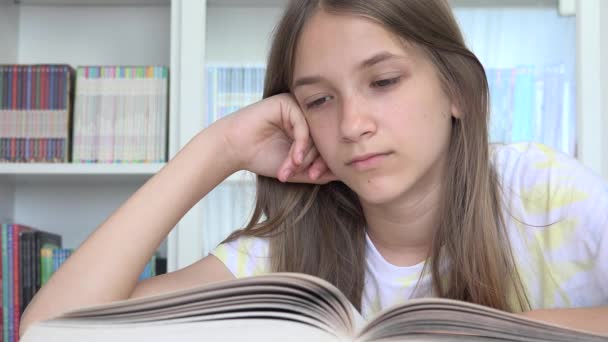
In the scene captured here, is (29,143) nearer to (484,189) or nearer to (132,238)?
(132,238)

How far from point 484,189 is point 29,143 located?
1.26 m

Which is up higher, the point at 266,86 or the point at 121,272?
the point at 266,86

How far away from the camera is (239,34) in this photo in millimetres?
1797

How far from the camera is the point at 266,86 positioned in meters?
1.18

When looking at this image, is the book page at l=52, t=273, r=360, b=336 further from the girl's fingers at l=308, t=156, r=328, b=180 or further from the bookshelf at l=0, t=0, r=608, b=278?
the bookshelf at l=0, t=0, r=608, b=278

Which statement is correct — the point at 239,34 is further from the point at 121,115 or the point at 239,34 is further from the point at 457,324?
the point at 457,324

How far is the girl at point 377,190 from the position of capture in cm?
94

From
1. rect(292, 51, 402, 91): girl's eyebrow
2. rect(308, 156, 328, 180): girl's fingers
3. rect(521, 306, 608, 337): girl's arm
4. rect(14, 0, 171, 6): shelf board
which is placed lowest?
rect(521, 306, 608, 337): girl's arm

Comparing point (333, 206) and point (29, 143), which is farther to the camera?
point (29, 143)

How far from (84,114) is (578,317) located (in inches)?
57.5

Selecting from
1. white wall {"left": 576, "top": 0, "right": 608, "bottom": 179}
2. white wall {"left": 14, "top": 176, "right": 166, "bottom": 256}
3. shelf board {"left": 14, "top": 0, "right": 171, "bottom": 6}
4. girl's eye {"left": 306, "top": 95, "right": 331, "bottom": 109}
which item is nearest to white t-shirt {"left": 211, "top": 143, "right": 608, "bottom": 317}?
girl's eye {"left": 306, "top": 95, "right": 331, "bottom": 109}

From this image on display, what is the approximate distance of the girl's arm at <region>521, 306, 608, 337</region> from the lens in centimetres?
67

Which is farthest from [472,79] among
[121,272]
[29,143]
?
[29,143]

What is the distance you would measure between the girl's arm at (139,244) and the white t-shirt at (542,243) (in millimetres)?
123
